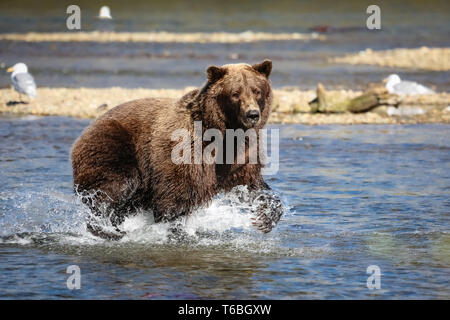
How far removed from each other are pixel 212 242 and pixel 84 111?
852cm

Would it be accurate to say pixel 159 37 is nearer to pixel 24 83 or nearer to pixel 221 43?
pixel 221 43

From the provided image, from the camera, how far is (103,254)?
7.04m

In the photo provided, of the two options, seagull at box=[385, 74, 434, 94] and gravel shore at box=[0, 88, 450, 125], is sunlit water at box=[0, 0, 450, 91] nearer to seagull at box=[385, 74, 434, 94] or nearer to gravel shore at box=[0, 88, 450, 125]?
seagull at box=[385, 74, 434, 94]

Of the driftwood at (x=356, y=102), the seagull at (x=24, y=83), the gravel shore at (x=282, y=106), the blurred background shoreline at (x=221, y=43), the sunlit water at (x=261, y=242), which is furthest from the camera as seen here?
the blurred background shoreline at (x=221, y=43)

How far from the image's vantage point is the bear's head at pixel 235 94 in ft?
22.9

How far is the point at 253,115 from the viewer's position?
679 cm

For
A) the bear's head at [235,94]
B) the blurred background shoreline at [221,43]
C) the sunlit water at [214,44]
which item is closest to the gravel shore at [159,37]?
the blurred background shoreline at [221,43]

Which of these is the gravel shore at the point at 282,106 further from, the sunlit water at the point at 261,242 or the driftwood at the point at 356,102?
the sunlit water at the point at 261,242

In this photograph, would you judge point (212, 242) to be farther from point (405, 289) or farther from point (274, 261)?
point (405, 289)

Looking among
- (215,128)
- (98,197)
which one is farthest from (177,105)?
(98,197)

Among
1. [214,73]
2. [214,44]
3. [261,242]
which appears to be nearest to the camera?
[214,73]

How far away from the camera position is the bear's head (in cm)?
699

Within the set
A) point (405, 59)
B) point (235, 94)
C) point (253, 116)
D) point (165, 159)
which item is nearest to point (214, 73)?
point (235, 94)

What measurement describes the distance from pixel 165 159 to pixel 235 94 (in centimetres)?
82
